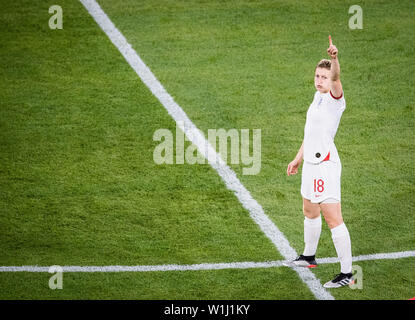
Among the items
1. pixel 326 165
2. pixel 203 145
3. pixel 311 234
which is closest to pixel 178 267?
pixel 311 234

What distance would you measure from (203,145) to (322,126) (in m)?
2.53

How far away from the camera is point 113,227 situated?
6.63 metres

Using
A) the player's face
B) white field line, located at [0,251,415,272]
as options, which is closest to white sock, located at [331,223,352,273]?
white field line, located at [0,251,415,272]

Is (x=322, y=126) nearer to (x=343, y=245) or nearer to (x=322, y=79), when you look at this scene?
(x=322, y=79)

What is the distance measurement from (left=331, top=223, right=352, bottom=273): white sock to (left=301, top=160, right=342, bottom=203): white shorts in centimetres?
24

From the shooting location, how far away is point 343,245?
18.6 ft

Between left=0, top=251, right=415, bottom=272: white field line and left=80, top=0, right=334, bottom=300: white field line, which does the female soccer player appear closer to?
left=80, top=0, right=334, bottom=300: white field line

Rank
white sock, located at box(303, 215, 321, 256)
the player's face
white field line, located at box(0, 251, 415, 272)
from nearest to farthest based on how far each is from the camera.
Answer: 1. the player's face
2. white sock, located at box(303, 215, 321, 256)
3. white field line, located at box(0, 251, 415, 272)

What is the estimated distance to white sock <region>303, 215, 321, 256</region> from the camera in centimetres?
588

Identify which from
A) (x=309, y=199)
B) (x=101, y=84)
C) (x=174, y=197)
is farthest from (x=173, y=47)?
(x=309, y=199)

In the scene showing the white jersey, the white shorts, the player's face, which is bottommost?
the white shorts

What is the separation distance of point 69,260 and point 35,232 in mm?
572

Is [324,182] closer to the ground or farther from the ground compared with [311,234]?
farther from the ground

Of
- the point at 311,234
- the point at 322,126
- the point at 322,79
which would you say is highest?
the point at 322,79
